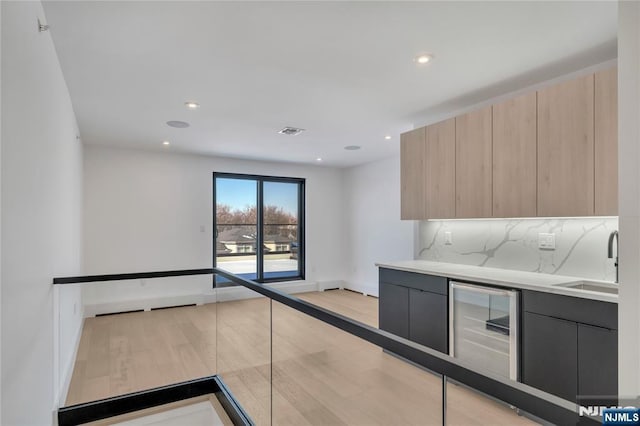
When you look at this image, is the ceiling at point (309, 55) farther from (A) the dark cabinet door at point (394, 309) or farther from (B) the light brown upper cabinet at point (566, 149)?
(A) the dark cabinet door at point (394, 309)

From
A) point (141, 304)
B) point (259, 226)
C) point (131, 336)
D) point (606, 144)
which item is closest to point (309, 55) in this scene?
point (606, 144)

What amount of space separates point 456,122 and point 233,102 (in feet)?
7.20

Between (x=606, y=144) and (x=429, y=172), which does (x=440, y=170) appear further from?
(x=606, y=144)

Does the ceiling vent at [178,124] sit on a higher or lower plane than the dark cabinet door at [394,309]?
higher

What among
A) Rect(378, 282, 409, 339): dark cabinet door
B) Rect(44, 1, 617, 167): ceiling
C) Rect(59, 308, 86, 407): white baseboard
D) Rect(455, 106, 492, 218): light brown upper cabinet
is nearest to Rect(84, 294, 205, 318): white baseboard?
Rect(59, 308, 86, 407): white baseboard

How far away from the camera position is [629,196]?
1.29 meters

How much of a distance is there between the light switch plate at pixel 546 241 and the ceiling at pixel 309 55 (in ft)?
4.32

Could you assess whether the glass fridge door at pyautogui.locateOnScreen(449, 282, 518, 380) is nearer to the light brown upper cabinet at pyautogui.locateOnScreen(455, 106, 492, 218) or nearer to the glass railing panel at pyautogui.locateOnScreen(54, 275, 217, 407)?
the light brown upper cabinet at pyautogui.locateOnScreen(455, 106, 492, 218)

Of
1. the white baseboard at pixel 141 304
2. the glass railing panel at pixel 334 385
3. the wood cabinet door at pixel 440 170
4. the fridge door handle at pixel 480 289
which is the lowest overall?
the white baseboard at pixel 141 304

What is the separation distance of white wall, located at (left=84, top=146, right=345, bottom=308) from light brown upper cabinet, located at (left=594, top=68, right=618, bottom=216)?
5.35 metres

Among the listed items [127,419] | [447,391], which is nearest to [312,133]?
[127,419]

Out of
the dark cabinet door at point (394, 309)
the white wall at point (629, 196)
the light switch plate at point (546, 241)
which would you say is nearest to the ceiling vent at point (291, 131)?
the dark cabinet door at point (394, 309)

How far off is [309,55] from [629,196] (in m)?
2.01

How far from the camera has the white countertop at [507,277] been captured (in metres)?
2.26
